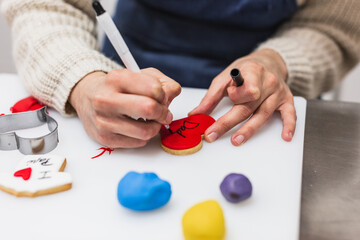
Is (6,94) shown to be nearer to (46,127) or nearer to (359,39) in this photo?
(46,127)

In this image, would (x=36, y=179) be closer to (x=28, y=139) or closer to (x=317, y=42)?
(x=28, y=139)

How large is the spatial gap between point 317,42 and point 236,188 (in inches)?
20.9

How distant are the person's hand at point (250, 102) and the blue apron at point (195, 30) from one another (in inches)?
7.7

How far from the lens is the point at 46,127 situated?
51 centimetres

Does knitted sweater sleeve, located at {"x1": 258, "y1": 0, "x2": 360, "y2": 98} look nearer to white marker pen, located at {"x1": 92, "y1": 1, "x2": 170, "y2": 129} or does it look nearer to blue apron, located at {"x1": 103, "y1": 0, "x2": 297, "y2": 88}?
blue apron, located at {"x1": 103, "y1": 0, "x2": 297, "y2": 88}

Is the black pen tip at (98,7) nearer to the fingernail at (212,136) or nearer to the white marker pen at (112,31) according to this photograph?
the white marker pen at (112,31)

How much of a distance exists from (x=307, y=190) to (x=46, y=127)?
1.20 feet

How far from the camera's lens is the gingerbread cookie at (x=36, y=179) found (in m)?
0.36

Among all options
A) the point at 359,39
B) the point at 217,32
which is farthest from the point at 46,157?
the point at 359,39

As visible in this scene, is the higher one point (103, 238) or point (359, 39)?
point (103, 238)

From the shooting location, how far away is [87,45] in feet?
2.10

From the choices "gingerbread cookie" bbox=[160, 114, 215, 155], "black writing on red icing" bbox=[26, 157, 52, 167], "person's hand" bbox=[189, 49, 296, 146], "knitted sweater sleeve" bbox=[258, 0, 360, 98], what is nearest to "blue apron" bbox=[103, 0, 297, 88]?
"knitted sweater sleeve" bbox=[258, 0, 360, 98]

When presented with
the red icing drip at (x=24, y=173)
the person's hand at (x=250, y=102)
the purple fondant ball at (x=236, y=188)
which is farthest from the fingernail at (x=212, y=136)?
the red icing drip at (x=24, y=173)

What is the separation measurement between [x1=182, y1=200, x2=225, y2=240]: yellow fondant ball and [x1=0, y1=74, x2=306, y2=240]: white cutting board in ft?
0.06
